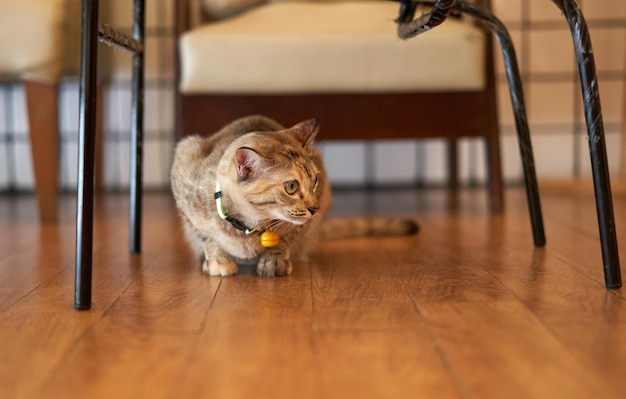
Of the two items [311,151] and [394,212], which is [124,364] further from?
[394,212]

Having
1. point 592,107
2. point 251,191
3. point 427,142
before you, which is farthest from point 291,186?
point 427,142

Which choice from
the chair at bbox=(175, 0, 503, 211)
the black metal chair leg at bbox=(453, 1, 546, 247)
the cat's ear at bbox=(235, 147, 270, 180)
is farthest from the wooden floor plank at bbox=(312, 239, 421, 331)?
the chair at bbox=(175, 0, 503, 211)

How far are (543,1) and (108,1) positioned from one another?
1.78 m

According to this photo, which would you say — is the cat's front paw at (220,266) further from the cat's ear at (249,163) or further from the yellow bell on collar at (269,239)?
the cat's ear at (249,163)

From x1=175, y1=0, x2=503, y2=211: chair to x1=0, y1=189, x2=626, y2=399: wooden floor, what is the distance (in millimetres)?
555

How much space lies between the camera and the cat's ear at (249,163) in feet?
4.37

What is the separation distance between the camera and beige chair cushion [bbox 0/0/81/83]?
2133 mm

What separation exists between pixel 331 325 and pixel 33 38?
4.84 feet

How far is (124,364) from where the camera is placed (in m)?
0.92

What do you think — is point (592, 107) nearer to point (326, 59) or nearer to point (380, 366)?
point (380, 366)

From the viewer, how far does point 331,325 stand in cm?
108

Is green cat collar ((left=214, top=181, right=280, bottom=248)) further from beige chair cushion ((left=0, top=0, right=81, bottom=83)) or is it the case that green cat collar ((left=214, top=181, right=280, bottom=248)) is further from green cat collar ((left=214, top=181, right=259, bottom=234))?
beige chair cushion ((left=0, top=0, right=81, bottom=83))

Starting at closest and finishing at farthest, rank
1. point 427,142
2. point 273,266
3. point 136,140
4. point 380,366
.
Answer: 1. point 380,366
2. point 273,266
3. point 136,140
4. point 427,142

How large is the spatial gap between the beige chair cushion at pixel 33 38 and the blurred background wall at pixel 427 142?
1.02 m
